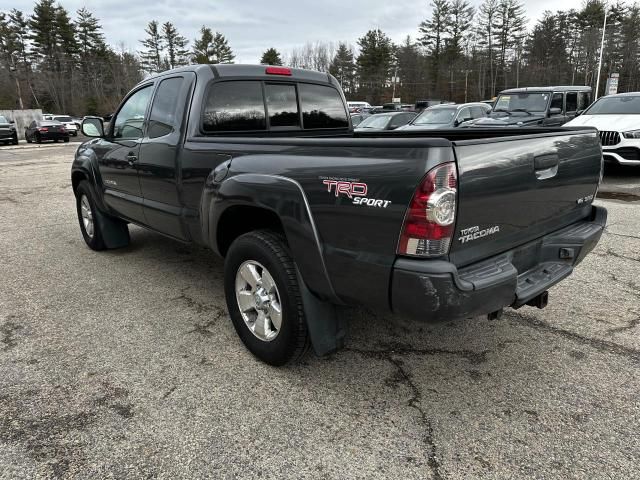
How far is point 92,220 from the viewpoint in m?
5.39

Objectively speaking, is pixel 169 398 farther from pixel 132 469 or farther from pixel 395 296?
pixel 395 296

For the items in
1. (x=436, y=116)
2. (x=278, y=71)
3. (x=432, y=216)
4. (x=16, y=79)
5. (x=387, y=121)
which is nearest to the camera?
(x=432, y=216)

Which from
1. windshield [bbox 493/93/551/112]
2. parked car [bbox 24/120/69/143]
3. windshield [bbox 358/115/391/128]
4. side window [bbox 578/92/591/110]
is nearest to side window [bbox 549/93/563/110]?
windshield [bbox 493/93/551/112]

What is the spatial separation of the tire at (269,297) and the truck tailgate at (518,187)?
0.95 meters

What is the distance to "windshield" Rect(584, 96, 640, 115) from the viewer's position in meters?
9.84

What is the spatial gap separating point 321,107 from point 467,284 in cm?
269

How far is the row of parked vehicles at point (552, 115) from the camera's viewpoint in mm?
9156

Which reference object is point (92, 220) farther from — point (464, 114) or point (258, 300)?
point (464, 114)

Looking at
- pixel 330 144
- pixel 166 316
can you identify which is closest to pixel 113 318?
pixel 166 316

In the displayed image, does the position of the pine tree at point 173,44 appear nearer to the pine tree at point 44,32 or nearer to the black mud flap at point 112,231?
the pine tree at point 44,32

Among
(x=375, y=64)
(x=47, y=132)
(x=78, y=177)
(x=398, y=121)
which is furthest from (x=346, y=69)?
(x=78, y=177)

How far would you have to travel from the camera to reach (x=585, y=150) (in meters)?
2.84

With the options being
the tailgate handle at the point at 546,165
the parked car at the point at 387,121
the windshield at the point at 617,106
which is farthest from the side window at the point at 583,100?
the tailgate handle at the point at 546,165

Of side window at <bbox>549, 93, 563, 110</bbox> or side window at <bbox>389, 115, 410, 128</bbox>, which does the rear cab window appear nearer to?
side window at <bbox>389, 115, 410, 128</bbox>
